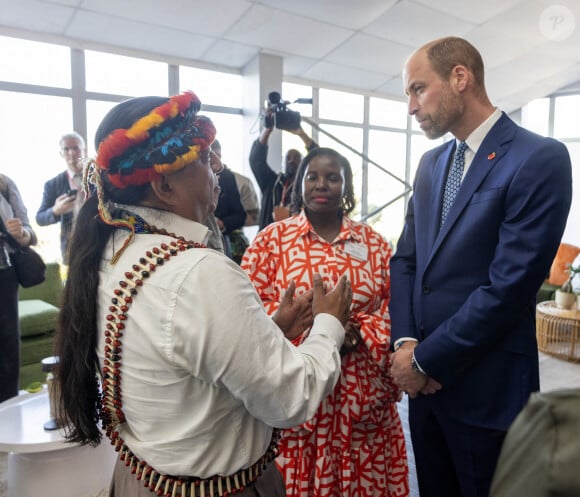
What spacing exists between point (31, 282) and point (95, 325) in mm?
1973

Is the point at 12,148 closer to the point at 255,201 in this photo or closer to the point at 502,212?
the point at 255,201

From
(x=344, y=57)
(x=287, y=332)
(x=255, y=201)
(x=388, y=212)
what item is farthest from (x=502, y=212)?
(x=388, y=212)

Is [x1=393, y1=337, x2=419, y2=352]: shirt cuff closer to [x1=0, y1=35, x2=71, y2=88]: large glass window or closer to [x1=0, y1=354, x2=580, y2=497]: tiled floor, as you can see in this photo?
[x1=0, y1=354, x2=580, y2=497]: tiled floor

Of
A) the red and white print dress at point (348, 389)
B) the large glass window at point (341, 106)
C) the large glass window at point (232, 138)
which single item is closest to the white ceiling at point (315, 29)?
the large glass window at point (341, 106)

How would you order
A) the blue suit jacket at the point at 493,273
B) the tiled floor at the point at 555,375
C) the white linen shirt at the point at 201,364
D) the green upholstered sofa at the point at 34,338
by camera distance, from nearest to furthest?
1. the white linen shirt at the point at 201,364
2. the blue suit jacket at the point at 493,273
3. the tiled floor at the point at 555,375
4. the green upholstered sofa at the point at 34,338

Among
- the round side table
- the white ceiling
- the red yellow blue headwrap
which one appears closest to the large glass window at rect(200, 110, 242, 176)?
the white ceiling

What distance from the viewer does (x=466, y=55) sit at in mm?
1291

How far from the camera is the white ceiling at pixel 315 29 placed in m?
4.42

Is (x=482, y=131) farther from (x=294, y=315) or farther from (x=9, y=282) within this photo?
(x=9, y=282)

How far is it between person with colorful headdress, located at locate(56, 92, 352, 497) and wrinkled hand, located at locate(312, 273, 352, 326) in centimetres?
12

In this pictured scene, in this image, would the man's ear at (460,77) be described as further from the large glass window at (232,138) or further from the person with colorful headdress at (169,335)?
the large glass window at (232,138)

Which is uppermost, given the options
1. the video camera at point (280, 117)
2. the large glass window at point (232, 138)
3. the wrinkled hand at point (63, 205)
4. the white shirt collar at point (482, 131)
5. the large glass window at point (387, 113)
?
the large glass window at point (387, 113)

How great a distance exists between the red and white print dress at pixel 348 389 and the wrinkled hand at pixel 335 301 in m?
0.45

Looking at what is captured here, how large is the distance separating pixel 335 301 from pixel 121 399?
0.51 metres
